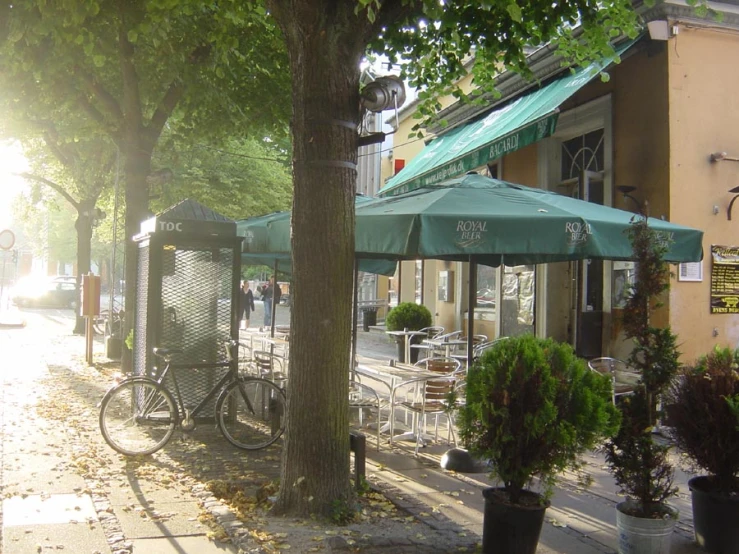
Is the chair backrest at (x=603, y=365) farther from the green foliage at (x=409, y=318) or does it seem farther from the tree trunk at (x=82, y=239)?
the tree trunk at (x=82, y=239)

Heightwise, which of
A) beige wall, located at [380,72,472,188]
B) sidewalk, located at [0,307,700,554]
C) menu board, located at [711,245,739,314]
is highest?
beige wall, located at [380,72,472,188]

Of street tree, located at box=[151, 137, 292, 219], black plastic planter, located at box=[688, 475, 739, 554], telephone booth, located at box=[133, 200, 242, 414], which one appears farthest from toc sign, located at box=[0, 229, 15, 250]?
black plastic planter, located at box=[688, 475, 739, 554]

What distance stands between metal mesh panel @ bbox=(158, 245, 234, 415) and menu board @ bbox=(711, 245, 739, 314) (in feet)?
22.1

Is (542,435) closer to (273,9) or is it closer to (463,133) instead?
(273,9)

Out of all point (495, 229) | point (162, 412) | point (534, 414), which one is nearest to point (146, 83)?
point (162, 412)

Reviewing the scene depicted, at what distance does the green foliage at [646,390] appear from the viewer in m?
4.60

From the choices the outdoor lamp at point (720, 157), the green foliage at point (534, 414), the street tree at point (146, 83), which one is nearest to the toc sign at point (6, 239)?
the street tree at point (146, 83)

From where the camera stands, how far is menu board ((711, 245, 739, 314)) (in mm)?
10250

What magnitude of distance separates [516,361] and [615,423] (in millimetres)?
735

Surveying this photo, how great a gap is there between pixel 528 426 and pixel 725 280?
7250mm

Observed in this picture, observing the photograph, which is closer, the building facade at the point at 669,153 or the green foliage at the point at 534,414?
the green foliage at the point at 534,414

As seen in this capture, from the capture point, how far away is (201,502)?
5.46m

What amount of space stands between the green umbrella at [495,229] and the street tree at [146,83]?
4405 mm

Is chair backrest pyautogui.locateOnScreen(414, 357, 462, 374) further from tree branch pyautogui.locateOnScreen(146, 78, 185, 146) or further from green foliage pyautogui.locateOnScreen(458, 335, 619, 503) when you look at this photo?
tree branch pyautogui.locateOnScreen(146, 78, 185, 146)
